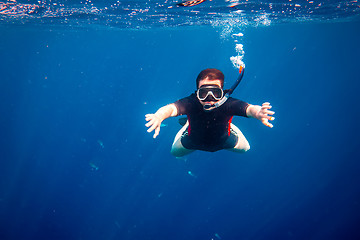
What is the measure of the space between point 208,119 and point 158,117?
109 centimetres

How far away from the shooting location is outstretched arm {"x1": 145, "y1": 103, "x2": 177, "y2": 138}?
277 cm

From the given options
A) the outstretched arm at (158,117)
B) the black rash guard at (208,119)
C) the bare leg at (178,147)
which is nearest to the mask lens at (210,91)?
the black rash guard at (208,119)

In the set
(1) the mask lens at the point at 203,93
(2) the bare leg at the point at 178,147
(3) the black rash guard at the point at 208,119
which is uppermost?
(1) the mask lens at the point at 203,93

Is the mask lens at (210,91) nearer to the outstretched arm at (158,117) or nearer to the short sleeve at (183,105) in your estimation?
the short sleeve at (183,105)

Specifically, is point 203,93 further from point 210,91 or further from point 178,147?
point 178,147

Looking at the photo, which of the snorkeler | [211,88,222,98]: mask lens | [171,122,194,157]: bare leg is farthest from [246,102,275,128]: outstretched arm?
[171,122,194,157]: bare leg

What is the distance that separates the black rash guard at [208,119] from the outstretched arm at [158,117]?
0.13m

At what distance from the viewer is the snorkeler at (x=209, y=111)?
114 inches

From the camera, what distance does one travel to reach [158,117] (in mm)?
2875

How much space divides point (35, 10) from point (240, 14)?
14350 millimetres

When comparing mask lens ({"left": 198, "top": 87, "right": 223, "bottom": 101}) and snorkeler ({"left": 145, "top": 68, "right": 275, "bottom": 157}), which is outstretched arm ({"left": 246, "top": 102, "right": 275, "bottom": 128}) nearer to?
snorkeler ({"left": 145, "top": 68, "right": 275, "bottom": 157})

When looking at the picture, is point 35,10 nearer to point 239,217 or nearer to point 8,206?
point 8,206

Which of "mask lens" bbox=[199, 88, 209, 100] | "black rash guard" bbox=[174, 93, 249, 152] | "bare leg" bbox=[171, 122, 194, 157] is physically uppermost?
"mask lens" bbox=[199, 88, 209, 100]

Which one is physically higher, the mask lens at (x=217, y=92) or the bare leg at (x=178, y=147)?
the mask lens at (x=217, y=92)
